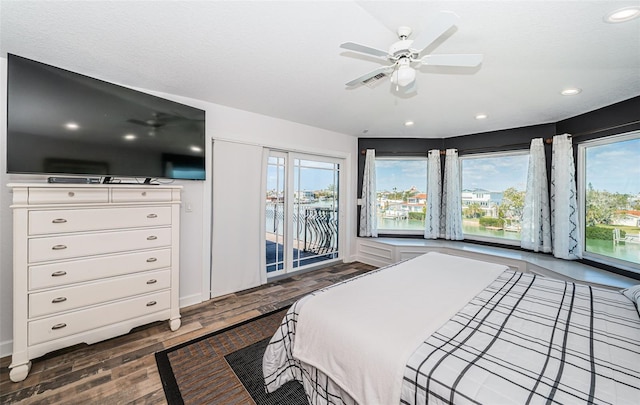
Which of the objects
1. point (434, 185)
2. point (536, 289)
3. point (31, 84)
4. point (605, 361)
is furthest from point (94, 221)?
point (434, 185)

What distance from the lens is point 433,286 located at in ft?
6.01

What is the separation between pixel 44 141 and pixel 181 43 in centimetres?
132

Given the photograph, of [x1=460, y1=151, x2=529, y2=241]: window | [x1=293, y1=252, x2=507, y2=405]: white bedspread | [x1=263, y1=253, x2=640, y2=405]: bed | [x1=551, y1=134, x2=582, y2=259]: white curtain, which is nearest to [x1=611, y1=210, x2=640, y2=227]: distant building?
[x1=551, y1=134, x2=582, y2=259]: white curtain

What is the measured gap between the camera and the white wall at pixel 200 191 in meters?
2.02

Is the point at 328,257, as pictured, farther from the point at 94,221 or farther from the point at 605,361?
the point at 605,361

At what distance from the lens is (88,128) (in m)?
2.10

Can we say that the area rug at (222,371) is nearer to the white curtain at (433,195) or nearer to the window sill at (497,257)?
the window sill at (497,257)

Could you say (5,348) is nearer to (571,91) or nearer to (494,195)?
(571,91)

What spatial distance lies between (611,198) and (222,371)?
449 cm

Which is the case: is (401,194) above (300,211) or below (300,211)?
above

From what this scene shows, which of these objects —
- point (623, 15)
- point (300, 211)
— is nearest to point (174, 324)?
point (300, 211)

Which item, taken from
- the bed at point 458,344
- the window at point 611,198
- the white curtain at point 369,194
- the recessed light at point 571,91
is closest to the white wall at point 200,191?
the white curtain at point 369,194

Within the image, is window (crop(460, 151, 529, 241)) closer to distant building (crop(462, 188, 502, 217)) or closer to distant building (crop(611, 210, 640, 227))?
distant building (crop(462, 188, 502, 217))

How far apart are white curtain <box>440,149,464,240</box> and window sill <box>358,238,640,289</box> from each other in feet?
0.68
